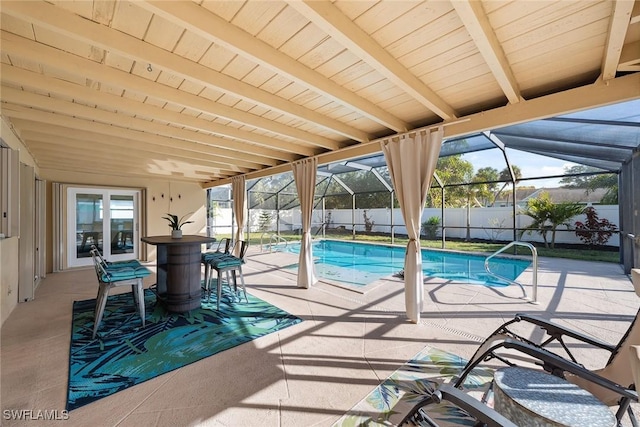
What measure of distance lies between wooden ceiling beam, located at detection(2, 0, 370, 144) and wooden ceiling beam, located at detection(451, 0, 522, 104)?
1717 millimetres

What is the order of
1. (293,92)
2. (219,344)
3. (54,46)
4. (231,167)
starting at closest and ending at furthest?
(54,46), (293,92), (219,344), (231,167)

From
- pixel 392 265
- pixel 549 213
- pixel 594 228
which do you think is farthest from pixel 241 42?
pixel 594 228

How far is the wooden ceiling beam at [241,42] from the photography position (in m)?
1.44

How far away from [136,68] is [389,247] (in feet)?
30.8

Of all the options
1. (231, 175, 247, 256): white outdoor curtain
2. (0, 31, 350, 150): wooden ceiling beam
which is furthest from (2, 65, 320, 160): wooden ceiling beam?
(231, 175, 247, 256): white outdoor curtain

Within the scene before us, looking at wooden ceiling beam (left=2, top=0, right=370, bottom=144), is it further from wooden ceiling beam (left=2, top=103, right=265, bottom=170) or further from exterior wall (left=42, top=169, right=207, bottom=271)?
exterior wall (left=42, top=169, right=207, bottom=271)

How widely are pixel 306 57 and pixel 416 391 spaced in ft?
8.93

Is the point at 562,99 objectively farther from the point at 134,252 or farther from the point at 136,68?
the point at 134,252

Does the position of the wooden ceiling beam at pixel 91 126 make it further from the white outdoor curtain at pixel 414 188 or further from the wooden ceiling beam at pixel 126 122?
the white outdoor curtain at pixel 414 188

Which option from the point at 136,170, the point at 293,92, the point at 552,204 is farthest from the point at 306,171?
the point at 552,204

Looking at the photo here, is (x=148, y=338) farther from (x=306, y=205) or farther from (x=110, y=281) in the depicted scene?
(x=306, y=205)

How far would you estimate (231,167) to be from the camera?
20.4 ft

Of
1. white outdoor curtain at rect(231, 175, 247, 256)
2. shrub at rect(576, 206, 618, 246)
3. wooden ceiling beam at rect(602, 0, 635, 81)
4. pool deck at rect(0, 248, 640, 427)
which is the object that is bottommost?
pool deck at rect(0, 248, 640, 427)

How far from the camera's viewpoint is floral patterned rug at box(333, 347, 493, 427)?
177cm
